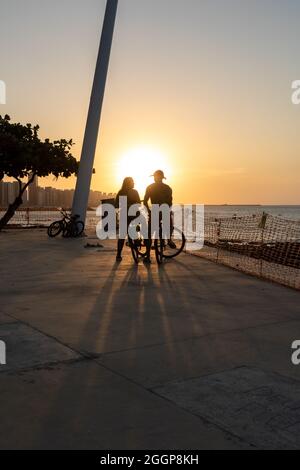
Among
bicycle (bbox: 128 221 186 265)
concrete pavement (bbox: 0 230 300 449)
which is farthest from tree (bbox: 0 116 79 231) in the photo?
concrete pavement (bbox: 0 230 300 449)

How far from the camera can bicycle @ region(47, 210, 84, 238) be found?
19.5 metres

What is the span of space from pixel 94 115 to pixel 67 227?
457 centimetres

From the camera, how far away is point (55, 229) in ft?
65.7

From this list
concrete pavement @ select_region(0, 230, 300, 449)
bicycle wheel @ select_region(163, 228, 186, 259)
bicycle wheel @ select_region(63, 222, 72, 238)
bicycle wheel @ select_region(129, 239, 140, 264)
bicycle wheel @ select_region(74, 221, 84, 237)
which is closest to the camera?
concrete pavement @ select_region(0, 230, 300, 449)

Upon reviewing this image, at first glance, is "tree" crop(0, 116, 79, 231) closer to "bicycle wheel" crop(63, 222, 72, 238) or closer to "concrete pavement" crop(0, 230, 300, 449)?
"bicycle wheel" crop(63, 222, 72, 238)

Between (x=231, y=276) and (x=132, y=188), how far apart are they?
11.1 ft

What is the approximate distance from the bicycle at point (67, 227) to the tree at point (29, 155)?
225 centimetres

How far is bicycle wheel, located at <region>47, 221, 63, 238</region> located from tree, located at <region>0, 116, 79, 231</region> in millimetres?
2370

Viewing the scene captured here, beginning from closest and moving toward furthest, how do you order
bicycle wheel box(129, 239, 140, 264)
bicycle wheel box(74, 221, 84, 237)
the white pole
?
bicycle wheel box(129, 239, 140, 264) → bicycle wheel box(74, 221, 84, 237) → the white pole

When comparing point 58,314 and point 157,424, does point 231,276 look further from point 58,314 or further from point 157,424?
point 157,424

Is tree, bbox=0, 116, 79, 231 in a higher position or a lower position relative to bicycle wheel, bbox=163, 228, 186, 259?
higher

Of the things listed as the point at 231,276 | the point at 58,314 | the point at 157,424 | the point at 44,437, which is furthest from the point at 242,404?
the point at 231,276

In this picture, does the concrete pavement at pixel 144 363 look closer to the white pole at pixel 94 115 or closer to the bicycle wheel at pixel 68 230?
the bicycle wheel at pixel 68 230

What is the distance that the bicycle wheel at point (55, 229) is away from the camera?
19781mm
